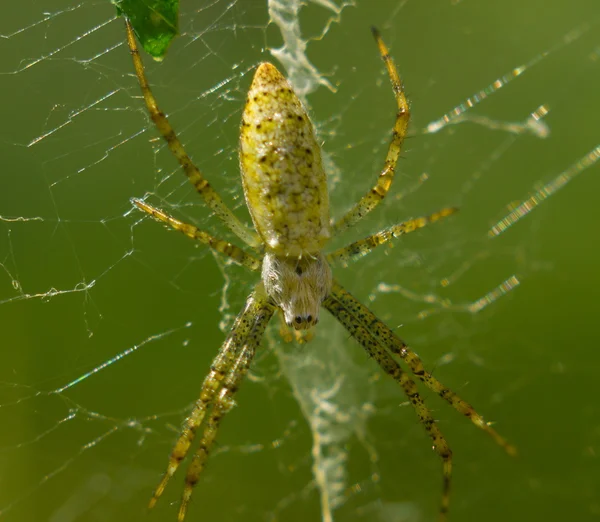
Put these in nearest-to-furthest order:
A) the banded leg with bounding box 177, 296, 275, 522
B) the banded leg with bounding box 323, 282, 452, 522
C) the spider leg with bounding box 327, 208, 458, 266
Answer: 1. the spider leg with bounding box 327, 208, 458, 266
2. the banded leg with bounding box 177, 296, 275, 522
3. the banded leg with bounding box 323, 282, 452, 522

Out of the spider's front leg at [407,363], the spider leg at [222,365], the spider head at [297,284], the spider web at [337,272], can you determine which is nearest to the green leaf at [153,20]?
the spider web at [337,272]

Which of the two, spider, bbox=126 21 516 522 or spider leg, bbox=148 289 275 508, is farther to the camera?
spider leg, bbox=148 289 275 508

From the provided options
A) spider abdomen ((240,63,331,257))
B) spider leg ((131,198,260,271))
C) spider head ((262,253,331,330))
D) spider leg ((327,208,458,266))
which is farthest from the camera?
spider head ((262,253,331,330))

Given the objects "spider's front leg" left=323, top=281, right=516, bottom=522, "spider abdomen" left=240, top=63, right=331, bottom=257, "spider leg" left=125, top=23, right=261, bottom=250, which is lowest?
"spider's front leg" left=323, top=281, right=516, bottom=522

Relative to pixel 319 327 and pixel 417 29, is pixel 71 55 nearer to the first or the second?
pixel 319 327

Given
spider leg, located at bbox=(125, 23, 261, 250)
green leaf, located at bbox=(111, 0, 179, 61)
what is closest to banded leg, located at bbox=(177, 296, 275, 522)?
spider leg, located at bbox=(125, 23, 261, 250)

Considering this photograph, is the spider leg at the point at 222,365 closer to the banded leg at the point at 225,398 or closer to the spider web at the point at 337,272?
the banded leg at the point at 225,398

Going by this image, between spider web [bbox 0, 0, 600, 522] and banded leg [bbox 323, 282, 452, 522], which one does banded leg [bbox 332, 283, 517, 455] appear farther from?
spider web [bbox 0, 0, 600, 522]

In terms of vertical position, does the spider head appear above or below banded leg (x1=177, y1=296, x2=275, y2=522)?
above
